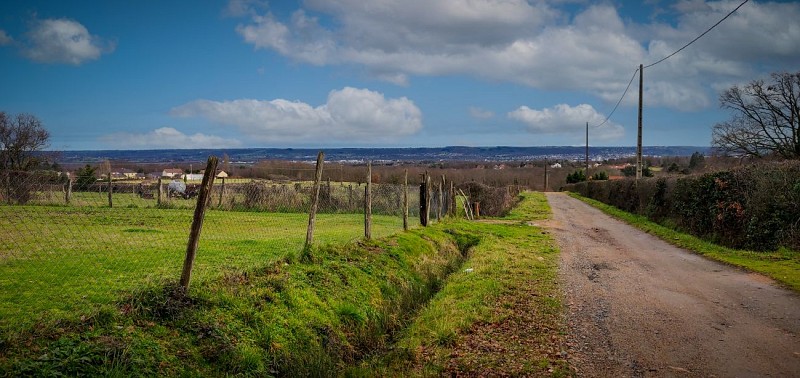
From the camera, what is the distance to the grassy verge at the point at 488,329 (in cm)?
658

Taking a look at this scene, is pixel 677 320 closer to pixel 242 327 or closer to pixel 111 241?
pixel 242 327

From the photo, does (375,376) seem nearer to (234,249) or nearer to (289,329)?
(289,329)

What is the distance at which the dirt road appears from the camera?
6.17 meters

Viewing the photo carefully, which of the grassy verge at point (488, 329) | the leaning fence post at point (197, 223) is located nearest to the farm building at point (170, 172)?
the grassy verge at point (488, 329)

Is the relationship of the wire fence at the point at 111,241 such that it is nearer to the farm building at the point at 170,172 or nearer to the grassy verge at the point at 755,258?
the farm building at the point at 170,172

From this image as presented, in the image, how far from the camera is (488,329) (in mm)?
7922

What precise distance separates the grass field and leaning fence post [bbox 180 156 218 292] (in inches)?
37.3

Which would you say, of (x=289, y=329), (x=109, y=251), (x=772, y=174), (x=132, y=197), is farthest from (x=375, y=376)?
(x=132, y=197)

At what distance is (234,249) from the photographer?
41.9 feet

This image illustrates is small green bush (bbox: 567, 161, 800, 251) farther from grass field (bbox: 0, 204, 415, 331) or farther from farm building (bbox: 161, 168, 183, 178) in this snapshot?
farm building (bbox: 161, 168, 183, 178)

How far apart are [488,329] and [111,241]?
33.5ft

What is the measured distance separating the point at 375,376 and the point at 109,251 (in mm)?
7567

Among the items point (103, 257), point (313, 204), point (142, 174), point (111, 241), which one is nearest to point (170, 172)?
point (142, 174)

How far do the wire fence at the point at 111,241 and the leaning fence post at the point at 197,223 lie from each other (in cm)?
98
